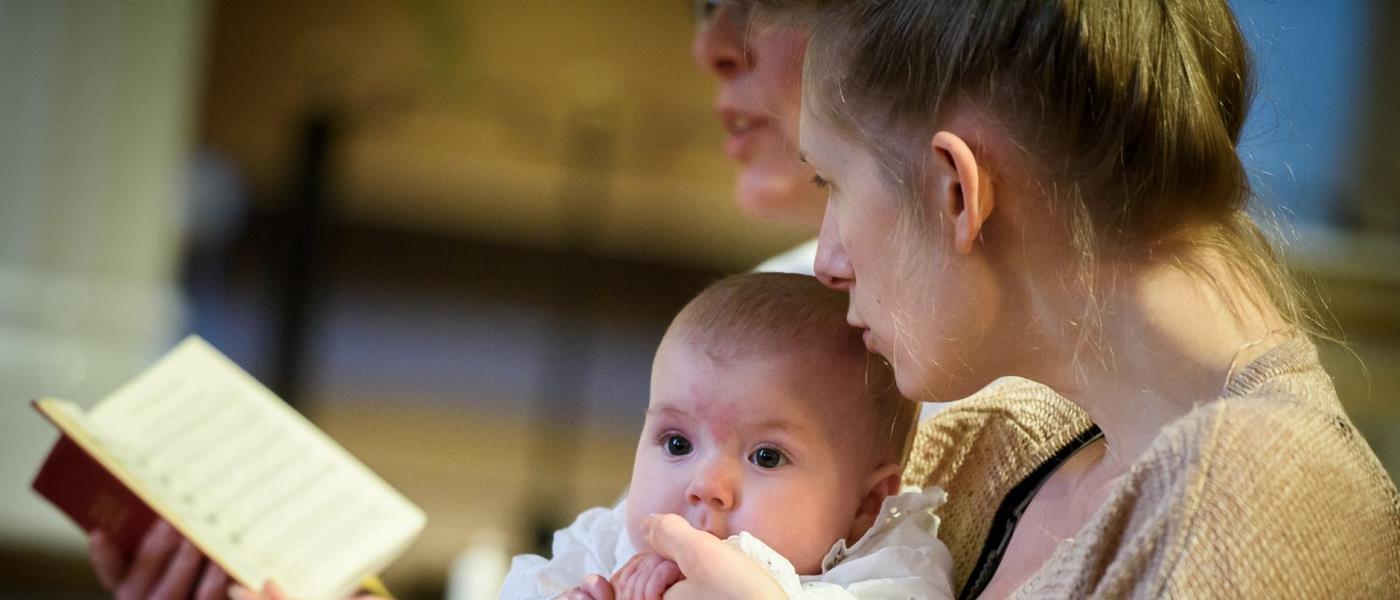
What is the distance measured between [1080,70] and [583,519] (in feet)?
2.11

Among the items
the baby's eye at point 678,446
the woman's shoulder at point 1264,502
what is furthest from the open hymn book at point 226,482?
the woman's shoulder at point 1264,502

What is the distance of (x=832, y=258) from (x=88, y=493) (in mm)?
770

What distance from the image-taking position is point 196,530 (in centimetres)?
136

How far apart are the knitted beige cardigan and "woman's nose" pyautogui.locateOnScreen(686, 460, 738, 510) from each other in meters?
0.31

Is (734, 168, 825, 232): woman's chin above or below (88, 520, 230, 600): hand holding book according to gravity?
above

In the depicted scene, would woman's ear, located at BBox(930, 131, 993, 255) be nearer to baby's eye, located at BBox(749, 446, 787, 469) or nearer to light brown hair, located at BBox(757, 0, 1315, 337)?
light brown hair, located at BBox(757, 0, 1315, 337)

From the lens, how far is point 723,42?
1828 millimetres

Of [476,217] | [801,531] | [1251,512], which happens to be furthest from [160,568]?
[476,217]

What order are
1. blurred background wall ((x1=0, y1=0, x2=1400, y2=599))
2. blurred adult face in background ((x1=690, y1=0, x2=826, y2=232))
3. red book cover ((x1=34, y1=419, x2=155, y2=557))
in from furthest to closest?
blurred background wall ((x1=0, y1=0, x2=1400, y2=599))
blurred adult face in background ((x1=690, y1=0, x2=826, y2=232))
red book cover ((x1=34, y1=419, x2=155, y2=557))

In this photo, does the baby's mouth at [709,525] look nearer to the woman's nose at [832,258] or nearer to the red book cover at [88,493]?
the woman's nose at [832,258]

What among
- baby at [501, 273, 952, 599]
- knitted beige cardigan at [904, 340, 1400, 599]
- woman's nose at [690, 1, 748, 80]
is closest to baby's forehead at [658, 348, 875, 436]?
baby at [501, 273, 952, 599]

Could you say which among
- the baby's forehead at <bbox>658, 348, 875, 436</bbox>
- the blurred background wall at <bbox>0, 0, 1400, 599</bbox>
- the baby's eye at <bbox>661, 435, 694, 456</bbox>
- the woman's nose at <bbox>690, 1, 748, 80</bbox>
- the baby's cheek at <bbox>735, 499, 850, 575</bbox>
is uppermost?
the woman's nose at <bbox>690, 1, 748, 80</bbox>

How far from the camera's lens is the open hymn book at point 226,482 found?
4.45 ft

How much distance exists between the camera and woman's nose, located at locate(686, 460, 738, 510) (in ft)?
3.73
